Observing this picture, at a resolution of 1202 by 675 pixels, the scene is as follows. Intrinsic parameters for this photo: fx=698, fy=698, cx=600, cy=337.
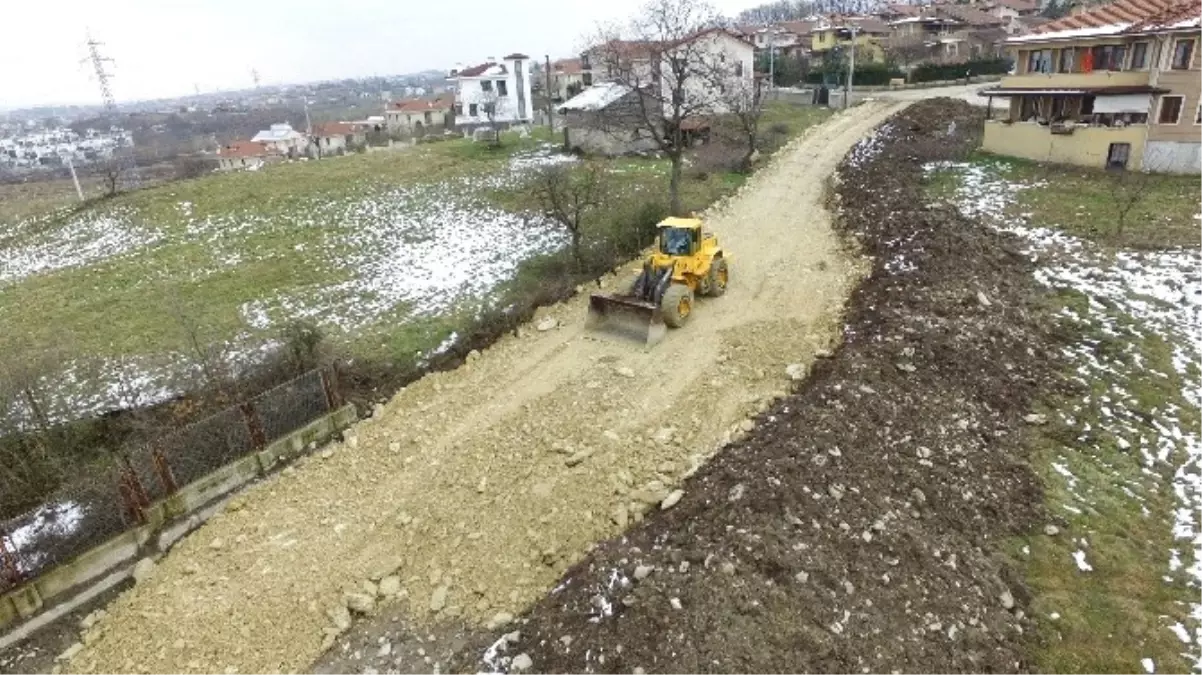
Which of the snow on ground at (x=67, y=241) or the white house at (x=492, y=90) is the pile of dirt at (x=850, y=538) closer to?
the snow on ground at (x=67, y=241)

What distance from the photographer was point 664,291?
50.0 ft

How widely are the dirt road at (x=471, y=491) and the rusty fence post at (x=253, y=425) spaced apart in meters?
0.78

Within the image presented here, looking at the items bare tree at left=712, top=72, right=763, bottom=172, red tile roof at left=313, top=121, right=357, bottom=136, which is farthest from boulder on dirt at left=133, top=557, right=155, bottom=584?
red tile roof at left=313, top=121, right=357, bottom=136

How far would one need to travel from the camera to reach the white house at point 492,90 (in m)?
64.6

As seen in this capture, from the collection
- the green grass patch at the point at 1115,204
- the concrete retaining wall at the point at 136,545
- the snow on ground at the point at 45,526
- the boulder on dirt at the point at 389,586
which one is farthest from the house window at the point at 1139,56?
the snow on ground at the point at 45,526

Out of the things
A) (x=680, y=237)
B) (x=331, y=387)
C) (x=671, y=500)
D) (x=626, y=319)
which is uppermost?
(x=680, y=237)

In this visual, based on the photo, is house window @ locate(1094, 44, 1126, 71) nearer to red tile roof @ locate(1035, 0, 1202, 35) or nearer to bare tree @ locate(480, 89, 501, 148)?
red tile roof @ locate(1035, 0, 1202, 35)

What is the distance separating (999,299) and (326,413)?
14.7m

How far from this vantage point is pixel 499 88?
6519cm

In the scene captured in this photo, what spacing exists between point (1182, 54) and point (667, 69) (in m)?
23.7

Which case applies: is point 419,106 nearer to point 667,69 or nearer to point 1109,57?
point 667,69

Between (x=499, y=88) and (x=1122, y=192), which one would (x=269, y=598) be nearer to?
(x=1122, y=192)

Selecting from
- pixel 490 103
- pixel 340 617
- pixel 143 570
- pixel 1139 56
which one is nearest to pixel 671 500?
pixel 340 617

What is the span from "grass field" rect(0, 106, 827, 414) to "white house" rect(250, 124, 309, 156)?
5200 centimetres
